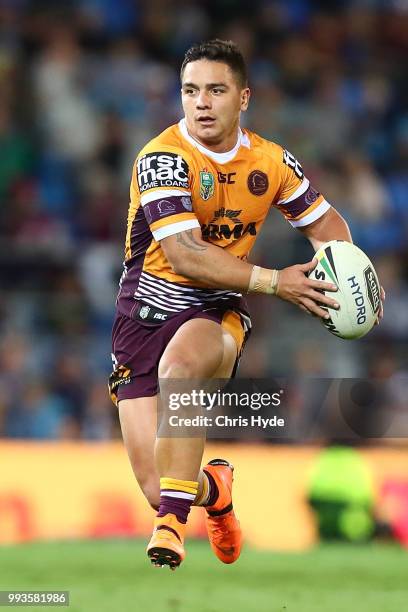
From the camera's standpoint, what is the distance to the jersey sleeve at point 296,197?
6.60 m

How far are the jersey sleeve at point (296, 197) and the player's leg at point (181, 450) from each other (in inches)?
37.5

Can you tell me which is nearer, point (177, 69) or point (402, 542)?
point (402, 542)

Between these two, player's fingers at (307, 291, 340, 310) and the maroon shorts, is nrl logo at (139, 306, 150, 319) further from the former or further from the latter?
player's fingers at (307, 291, 340, 310)

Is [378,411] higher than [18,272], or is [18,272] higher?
[18,272]

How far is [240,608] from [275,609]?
0.18 meters

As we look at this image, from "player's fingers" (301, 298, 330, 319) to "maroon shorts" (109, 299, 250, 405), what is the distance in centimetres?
51

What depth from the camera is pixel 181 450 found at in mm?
5938

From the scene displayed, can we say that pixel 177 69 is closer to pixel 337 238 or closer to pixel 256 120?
pixel 256 120

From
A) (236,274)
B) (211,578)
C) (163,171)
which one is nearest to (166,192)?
(163,171)

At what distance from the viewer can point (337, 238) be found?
6.69 m

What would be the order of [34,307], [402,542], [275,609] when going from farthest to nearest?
[34,307], [402,542], [275,609]

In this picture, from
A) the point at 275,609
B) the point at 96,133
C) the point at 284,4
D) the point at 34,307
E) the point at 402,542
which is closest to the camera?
the point at 275,609

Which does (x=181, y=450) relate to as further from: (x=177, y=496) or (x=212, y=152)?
→ (x=212, y=152)

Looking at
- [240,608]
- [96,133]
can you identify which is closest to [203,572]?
[240,608]
